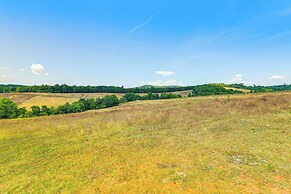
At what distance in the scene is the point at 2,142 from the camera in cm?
1712

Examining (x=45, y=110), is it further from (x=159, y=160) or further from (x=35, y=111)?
(x=159, y=160)

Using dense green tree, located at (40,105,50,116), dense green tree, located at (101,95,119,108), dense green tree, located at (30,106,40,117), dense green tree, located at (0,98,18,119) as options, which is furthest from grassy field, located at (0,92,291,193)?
dense green tree, located at (101,95,119,108)

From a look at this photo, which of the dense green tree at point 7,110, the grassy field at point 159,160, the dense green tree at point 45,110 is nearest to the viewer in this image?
the grassy field at point 159,160

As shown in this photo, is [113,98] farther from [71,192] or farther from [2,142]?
[71,192]

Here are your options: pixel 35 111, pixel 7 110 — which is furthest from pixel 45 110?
pixel 7 110

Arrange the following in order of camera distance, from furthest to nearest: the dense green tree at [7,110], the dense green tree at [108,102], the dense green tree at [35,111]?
the dense green tree at [108,102]
the dense green tree at [35,111]
the dense green tree at [7,110]

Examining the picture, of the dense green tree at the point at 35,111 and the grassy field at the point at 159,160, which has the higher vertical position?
the grassy field at the point at 159,160

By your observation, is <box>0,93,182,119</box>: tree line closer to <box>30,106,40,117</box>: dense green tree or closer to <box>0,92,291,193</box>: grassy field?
<box>30,106,40,117</box>: dense green tree

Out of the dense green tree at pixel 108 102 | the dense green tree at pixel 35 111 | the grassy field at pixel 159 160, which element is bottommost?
the dense green tree at pixel 35 111

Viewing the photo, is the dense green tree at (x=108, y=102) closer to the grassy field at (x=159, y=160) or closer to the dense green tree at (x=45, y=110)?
the dense green tree at (x=45, y=110)

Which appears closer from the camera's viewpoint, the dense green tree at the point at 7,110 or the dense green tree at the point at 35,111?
the dense green tree at the point at 7,110

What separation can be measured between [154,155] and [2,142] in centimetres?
1524

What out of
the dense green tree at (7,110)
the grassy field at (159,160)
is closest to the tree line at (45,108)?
the dense green tree at (7,110)

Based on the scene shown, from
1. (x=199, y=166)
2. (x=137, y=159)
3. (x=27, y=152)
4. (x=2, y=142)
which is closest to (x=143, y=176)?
(x=137, y=159)
